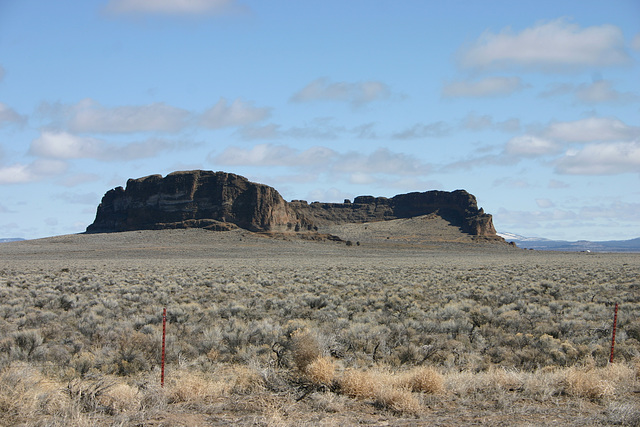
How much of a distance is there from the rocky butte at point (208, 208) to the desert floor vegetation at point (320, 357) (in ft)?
257

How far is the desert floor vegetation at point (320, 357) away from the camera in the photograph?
A: 5.74 metres

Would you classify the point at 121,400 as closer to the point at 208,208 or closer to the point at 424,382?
the point at 424,382

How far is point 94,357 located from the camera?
336 inches

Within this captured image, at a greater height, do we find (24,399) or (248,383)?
(24,399)

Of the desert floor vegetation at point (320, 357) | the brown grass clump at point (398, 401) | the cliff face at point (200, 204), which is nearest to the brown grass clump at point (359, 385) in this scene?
the desert floor vegetation at point (320, 357)

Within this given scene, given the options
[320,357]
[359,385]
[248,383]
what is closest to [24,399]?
[248,383]

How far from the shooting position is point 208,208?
99.6m

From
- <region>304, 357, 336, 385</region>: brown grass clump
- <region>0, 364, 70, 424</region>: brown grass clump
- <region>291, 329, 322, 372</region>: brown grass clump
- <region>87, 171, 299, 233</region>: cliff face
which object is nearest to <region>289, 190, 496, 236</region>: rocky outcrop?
<region>87, 171, 299, 233</region>: cliff face

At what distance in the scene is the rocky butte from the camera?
317 feet

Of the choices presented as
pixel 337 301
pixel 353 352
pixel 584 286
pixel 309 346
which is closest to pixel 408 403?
pixel 309 346

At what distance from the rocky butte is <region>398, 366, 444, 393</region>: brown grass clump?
86.4m

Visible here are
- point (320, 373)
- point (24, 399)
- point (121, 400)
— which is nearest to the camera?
point (24, 399)

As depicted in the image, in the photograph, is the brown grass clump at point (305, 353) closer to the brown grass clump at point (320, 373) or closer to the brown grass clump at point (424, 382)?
the brown grass clump at point (320, 373)

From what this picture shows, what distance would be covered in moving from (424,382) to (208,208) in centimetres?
9600
